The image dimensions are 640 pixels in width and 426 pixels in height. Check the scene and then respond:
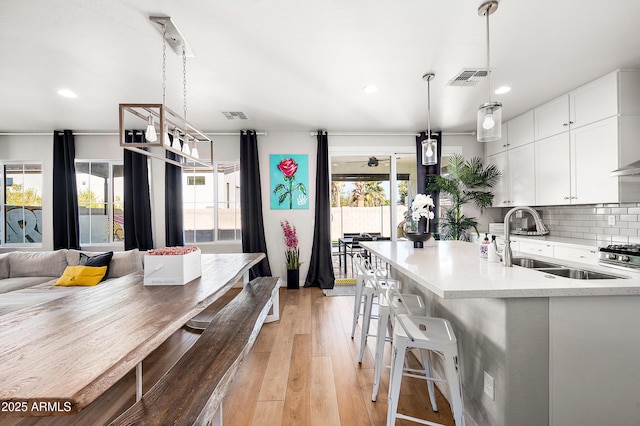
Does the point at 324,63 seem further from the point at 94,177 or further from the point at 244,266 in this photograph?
the point at 94,177

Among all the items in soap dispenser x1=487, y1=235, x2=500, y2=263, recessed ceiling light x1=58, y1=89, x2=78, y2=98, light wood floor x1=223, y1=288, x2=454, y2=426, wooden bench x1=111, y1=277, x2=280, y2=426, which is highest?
recessed ceiling light x1=58, y1=89, x2=78, y2=98

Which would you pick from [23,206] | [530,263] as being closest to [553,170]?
[530,263]

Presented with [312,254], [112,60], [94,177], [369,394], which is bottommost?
[369,394]

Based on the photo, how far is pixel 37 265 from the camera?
3795mm

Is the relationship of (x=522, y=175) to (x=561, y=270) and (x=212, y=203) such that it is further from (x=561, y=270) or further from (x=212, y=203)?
(x=212, y=203)

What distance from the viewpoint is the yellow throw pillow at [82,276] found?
3387mm

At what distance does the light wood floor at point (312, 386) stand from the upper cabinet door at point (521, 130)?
A: 11.5 feet

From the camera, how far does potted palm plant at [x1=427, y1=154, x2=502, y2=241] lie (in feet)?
15.5

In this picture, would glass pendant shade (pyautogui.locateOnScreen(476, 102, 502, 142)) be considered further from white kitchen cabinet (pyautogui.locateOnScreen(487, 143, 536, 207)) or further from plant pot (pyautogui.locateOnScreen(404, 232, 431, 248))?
white kitchen cabinet (pyautogui.locateOnScreen(487, 143, 536, 207))

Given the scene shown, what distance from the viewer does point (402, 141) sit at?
5.17 m

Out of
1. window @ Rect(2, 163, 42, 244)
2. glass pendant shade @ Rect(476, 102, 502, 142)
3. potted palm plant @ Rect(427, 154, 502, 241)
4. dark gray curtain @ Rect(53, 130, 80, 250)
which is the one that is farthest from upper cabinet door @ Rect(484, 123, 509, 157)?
window @ Rect(2, 163, 42, 244)

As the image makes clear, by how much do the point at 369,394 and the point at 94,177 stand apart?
5370mm

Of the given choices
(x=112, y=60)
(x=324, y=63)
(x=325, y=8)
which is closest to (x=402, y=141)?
(x=324, y=63)

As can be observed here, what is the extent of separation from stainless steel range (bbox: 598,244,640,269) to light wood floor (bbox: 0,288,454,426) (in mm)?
1817
